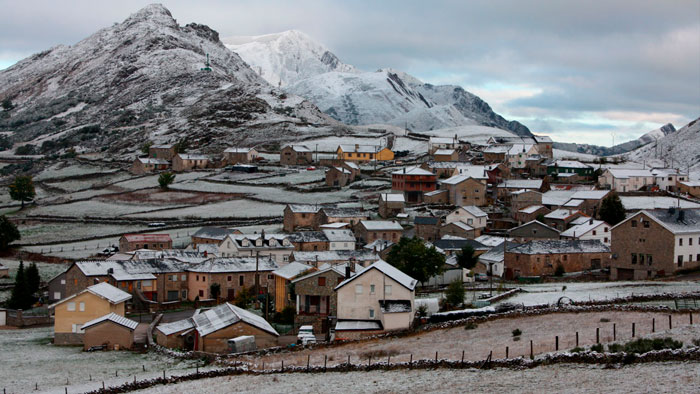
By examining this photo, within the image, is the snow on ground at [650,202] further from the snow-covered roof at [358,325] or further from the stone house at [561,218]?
the snow-covered roof at [358,325]

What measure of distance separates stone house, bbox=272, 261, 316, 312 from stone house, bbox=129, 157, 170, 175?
266 ft

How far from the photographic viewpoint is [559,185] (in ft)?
314

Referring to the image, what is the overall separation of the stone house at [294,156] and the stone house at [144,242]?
182ft

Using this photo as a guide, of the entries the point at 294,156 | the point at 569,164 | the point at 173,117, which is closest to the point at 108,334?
Answer: the point at 569,164

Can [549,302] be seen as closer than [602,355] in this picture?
No

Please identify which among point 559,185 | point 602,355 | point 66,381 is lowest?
point 66,381

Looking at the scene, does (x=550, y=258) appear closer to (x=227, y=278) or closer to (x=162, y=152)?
(x=227, y=278)

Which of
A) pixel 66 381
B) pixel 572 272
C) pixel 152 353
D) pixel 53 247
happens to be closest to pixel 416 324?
pixel 152 353

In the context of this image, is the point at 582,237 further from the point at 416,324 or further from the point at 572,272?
the point at 416,324

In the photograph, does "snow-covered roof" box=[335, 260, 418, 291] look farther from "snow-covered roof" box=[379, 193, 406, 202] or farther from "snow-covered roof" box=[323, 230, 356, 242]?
"snow-covered roof" box=[379, 193, 406, 202]

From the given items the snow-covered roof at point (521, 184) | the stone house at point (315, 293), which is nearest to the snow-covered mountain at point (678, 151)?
the snow-covered roof at point (521, 184)

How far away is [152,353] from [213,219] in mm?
49389

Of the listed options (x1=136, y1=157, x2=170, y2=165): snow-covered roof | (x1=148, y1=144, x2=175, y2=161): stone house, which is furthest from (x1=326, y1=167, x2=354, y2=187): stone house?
(x1=148, y1=144, x2=175, y2=161): stone house

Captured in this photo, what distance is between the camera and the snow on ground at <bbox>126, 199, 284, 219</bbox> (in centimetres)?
8775
